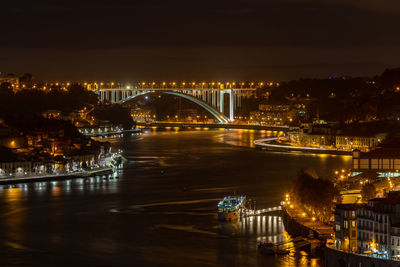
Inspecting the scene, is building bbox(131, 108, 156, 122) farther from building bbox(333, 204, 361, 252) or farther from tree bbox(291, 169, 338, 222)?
building bbox(333, 204, 361, 252)

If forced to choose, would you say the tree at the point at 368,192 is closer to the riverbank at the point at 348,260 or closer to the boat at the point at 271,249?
the boat at the point at 271,249

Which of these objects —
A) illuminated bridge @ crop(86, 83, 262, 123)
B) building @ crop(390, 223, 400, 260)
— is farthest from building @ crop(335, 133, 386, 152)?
building @ crop(390, 223, 400, 260)

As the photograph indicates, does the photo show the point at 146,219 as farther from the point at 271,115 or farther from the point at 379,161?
the point at 271,115

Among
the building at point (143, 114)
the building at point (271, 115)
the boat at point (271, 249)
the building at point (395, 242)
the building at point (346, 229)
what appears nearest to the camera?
the building at point (395, 242)

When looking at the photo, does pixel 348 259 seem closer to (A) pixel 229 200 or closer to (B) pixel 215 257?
(B) pixel 215 257

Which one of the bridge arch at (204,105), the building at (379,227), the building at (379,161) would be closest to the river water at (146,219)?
the building at (379,227)
